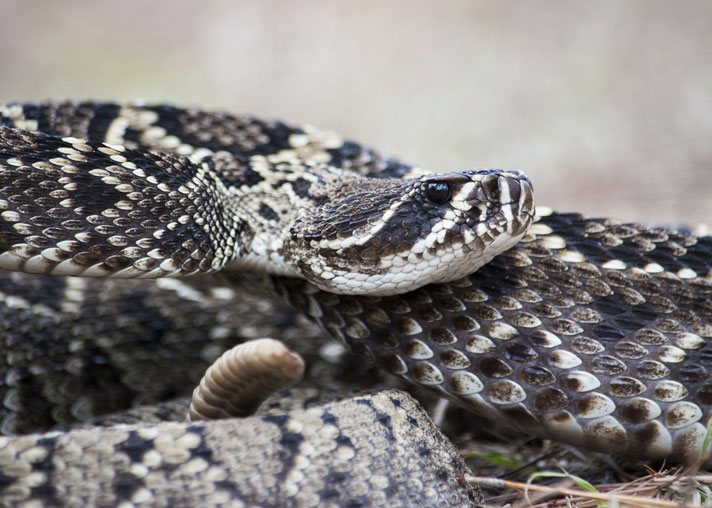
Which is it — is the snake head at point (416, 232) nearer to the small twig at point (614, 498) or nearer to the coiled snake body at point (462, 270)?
the coiled snake body at point (462, 270)

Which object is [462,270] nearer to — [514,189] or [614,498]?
[514,189]

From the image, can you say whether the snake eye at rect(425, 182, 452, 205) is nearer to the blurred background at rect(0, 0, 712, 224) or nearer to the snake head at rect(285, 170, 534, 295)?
the snake head at rect(285, 170, 534, 295)

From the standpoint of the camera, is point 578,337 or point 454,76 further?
point 454,76

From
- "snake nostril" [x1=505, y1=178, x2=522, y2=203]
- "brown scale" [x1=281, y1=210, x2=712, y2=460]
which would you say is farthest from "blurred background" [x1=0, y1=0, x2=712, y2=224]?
"snake nostril" [x1=505, y1=178, x2=522, y2=203]

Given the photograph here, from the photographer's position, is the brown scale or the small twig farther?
the brown scale

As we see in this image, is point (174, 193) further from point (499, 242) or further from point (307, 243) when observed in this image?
point (499, 242)

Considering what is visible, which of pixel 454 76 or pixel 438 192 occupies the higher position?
pixel 454 76

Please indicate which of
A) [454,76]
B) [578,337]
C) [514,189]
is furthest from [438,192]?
[454,76]
